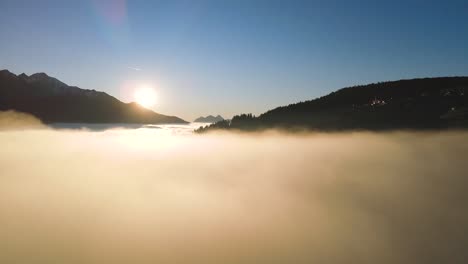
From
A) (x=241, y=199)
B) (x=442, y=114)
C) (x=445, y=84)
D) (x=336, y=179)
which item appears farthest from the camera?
(x=445, y=84)

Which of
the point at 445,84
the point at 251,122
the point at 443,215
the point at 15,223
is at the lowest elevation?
the point at 15,223

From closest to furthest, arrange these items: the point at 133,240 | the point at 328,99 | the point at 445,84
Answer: the point at 133,240, the point at 445,84, the point at 328,99

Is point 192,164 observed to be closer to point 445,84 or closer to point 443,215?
point 443,215

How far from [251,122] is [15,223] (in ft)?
406

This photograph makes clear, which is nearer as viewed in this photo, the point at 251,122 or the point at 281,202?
the point at 281,202

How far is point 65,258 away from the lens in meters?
31.2

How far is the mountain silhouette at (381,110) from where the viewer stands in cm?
8400

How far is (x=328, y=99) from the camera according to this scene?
14225cm

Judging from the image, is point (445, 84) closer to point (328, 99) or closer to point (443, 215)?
point (328, 99)

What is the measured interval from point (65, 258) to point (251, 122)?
13312 cm

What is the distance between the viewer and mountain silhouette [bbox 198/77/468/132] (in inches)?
3307

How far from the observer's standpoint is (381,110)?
328ft

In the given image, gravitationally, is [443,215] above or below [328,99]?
below

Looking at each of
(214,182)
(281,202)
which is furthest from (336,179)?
(214,182)
